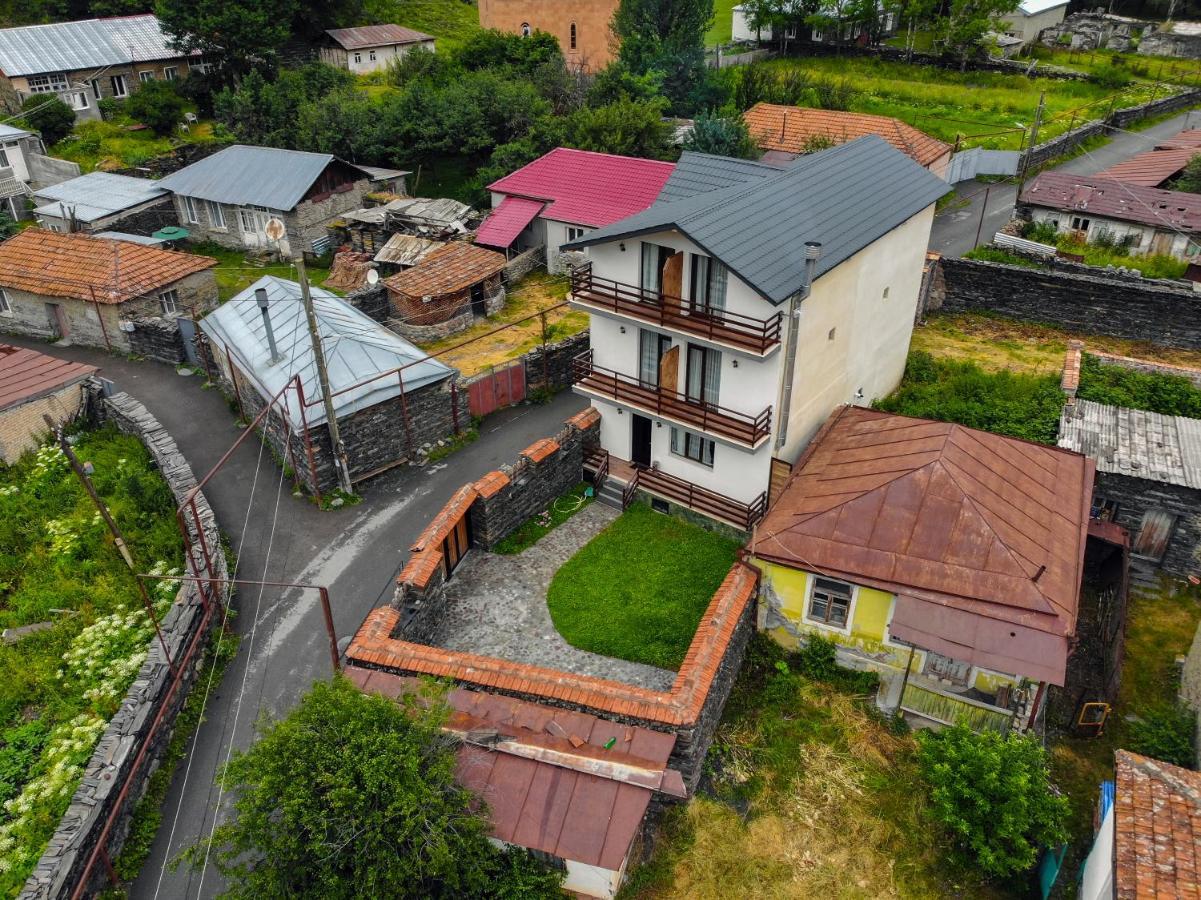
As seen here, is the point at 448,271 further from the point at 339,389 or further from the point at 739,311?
the point at 739,311

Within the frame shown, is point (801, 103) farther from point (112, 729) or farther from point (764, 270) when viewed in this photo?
point (112, 729)

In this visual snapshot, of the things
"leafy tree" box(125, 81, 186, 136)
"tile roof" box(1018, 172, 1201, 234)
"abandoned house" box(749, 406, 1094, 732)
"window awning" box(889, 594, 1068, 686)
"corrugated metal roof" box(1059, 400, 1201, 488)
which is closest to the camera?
"window awning" box(889, 594, 1068, 686)

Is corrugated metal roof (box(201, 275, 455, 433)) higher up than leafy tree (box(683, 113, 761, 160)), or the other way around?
leafy tree (box(683, 113, 761, 160))

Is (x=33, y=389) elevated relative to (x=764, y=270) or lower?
lower

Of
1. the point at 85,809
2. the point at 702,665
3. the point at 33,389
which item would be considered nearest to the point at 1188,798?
the point at 702,665

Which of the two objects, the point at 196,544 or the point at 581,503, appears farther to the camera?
the point at 581,503

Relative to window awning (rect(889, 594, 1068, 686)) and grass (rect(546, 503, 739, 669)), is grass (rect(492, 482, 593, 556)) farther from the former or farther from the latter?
window awning (rect(889, 594, 1068, 686))

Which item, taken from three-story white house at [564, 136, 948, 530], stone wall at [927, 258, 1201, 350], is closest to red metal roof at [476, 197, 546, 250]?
three-story white house at [564, 136, 948, 530]
